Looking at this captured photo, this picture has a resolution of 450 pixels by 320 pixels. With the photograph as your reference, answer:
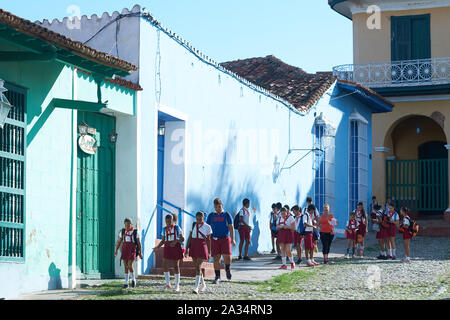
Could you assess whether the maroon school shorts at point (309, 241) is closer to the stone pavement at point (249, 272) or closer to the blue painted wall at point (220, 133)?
the stone pavement at point (249, 272)

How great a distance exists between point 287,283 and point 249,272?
6.09 feet

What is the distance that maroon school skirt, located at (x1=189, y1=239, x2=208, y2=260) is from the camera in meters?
12.2

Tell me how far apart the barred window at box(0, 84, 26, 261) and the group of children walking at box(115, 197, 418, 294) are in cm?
193

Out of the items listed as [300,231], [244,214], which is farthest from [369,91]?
[300,231]

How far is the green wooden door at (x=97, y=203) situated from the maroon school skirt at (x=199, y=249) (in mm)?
1904

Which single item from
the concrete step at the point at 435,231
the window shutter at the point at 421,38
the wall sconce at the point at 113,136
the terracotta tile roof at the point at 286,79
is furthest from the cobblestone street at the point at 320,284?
the window shutter at the point at 421,38

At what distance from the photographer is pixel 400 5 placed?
27953mm

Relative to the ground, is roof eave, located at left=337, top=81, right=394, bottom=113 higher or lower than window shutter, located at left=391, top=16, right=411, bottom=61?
lower

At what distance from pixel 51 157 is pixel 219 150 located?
6.03 metres

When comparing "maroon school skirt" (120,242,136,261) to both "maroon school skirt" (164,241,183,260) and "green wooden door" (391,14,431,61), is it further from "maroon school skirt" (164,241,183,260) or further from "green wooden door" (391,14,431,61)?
"green wooden door" (391,14,431,61)

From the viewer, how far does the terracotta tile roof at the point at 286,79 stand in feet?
75.2

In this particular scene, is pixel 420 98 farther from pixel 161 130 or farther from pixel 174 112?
pixel 161 130

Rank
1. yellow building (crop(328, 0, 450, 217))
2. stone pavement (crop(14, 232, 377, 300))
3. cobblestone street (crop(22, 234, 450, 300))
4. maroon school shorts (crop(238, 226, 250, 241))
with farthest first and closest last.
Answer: yellow building (crop(328, 0, 450, 217))
maroon school shorts (crop(238, 226, 250, 241))
cobblestone street (crop(22, 234, 450, 300))
stone pavement (crop(14, 232, 377, 300))

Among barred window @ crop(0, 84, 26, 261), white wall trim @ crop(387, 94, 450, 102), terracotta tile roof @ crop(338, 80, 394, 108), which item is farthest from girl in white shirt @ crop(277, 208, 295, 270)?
white wall trim @ crop(387, 94, 450, 102)
